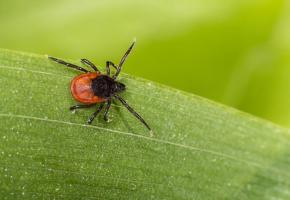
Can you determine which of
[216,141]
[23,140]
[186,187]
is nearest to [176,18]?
[216,141]

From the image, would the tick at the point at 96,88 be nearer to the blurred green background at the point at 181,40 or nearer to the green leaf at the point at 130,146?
the green leaf at the point at 130,146

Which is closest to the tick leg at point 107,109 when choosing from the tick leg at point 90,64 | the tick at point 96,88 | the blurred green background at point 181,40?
the tick at point 96,88

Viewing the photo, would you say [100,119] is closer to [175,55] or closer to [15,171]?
[15,171]

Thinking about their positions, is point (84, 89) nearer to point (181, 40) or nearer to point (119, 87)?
point (119, 87)

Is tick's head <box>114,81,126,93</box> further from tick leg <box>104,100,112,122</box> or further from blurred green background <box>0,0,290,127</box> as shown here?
blurred green background <box>0,0,290,127</box>

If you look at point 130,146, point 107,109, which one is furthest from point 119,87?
point 130,146

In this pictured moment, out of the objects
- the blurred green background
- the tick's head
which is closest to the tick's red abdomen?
the tick's head
